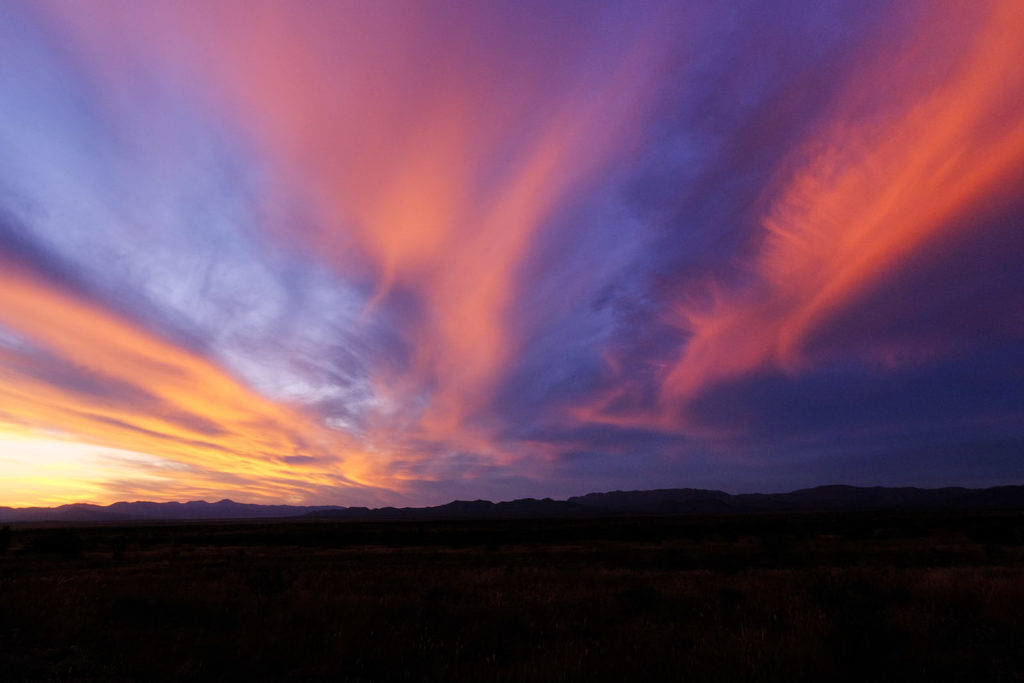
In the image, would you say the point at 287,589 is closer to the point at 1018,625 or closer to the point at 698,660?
the point at 698,660

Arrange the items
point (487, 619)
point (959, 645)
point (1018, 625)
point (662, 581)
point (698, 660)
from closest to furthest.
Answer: point (698, 660), point (959, 645), point (1018, 625), point (487, 619), point (662, 581)

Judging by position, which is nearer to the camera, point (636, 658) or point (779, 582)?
point (636, 658)

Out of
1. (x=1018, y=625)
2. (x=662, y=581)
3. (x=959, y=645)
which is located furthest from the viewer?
(x=662, y=581)

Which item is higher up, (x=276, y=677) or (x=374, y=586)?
(x=374, y=586)

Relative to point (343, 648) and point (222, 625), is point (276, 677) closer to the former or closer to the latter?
point (343, 648)

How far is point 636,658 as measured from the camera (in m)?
7.48

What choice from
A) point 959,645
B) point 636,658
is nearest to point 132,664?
point 636,658

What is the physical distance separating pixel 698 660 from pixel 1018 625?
6.44m

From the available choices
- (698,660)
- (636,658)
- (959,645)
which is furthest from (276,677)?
(959,645)

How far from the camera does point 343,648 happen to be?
8344 millimetres

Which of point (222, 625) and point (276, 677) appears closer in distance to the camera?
point (276, 677)

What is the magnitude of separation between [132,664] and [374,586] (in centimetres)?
799

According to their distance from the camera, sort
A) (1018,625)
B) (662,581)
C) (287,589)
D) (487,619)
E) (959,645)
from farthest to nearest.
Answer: (662,581) < (287,589) < (487,619) < (1018,625) < (959,645)

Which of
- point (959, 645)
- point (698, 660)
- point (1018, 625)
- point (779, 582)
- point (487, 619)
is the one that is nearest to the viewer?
point (698, 660)
